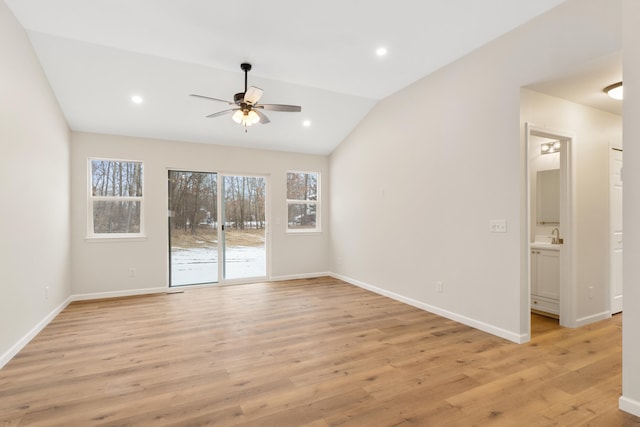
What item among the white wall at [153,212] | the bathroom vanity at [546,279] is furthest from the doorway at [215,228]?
the bathroom vanity at [546,279]

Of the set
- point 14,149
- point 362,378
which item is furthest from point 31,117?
point 362,378

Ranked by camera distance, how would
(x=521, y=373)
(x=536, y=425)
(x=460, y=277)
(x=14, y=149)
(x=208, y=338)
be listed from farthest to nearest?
(x=460, y=277), (x=208, y=338), (x=14, y=149), (x=521, y=373), (x=536, y=425)

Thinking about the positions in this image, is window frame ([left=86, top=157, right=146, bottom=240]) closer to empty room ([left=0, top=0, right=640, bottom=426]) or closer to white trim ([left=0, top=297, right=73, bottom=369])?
empty room ([left=0, top=0, right=640, bottom=426])

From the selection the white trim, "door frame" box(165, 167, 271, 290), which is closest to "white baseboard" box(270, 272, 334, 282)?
"door frame" box(165, 167, 271, 290)

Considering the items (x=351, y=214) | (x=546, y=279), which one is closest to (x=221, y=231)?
(x=351, y=214)

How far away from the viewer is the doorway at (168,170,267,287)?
5.43m

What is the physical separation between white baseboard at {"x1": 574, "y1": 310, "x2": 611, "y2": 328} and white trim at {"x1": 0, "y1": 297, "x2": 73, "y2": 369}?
5.62 metres

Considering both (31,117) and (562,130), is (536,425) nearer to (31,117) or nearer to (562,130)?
(562,130)

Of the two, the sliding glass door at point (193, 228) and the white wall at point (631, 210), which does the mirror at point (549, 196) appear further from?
the sliding glass door at point (193, 228)

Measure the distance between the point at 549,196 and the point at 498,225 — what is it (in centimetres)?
180

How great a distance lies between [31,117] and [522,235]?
5.12m

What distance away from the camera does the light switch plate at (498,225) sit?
3.17 m

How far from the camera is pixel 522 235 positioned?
3037 mm

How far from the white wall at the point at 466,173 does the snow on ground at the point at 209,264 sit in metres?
2.18
